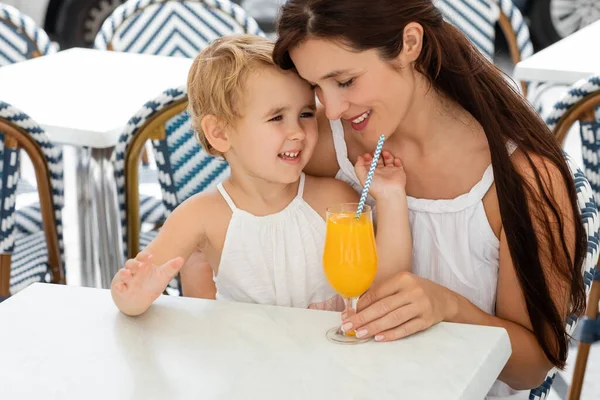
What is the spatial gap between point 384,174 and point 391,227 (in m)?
0.11

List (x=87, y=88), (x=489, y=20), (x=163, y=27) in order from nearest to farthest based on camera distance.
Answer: (x=87, y=88) → (x=163, y=27) → (x=489, y=20)

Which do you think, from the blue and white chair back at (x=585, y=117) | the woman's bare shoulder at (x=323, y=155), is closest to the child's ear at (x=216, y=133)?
the woman's bare shoulder at (x=323, y=155)

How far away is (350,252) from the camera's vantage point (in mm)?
1552

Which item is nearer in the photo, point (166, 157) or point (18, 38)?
point (166, 157)

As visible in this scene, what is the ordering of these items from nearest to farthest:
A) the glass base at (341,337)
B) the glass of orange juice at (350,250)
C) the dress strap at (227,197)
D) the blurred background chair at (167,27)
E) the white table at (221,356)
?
the white table at (221,356)
the glass base at (341,337)
the glass of orange juice at (350,250)
the dress strap at (227,197)
the blurred background chair at (167,27)

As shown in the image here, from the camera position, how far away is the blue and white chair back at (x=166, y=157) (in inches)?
93.0

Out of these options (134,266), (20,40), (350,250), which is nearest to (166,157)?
(134,266)

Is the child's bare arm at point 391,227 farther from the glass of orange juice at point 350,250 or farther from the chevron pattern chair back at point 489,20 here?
the chevron pattern chair back at point 489,20

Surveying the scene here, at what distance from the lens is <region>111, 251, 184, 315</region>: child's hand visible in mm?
1533

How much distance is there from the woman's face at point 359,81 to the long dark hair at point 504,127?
0.06 ft

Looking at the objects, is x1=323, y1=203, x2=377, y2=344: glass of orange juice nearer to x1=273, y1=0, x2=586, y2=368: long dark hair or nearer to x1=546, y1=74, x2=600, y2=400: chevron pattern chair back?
x1=273, y1=0, x2=586, y2=368: long dark hair

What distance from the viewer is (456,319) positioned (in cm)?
168

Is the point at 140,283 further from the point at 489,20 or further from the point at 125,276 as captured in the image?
the point at 489,20

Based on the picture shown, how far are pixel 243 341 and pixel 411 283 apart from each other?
307 millimetres
